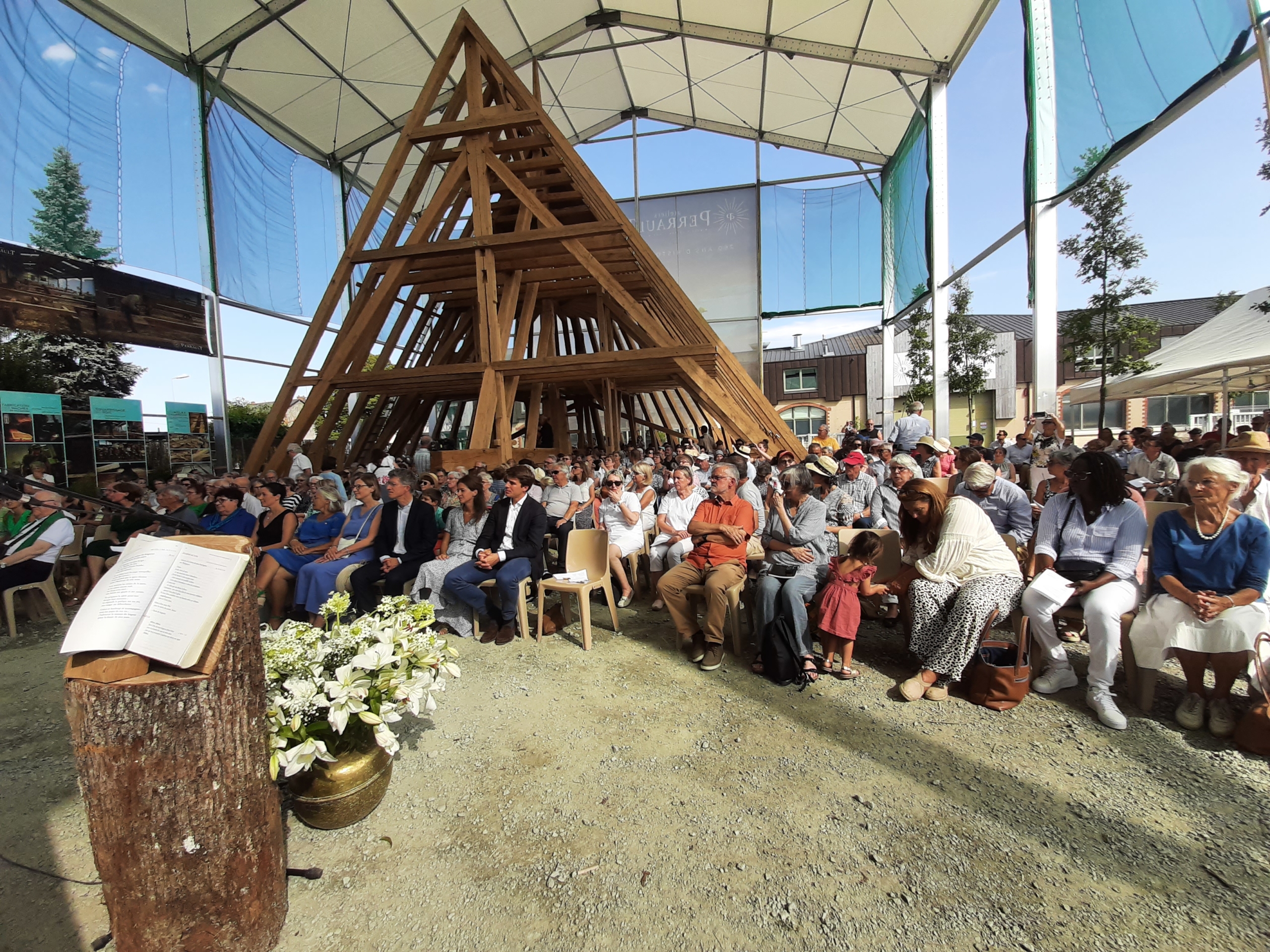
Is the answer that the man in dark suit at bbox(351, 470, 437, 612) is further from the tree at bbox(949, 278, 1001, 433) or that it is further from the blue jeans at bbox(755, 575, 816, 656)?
the tree at bbox(949, 278, 1001, 433)

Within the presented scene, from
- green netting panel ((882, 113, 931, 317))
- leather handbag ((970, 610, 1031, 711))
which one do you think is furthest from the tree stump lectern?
green netting panel ((882, 113, 931, 317))

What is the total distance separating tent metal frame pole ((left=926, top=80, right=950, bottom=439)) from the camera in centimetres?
1356

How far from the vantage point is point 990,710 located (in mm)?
3121

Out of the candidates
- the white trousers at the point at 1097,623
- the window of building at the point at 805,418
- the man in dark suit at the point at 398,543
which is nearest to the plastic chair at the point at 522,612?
the man in dark suit at the point at 398,543

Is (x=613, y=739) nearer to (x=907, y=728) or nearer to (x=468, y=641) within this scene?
(x=907, y=728)

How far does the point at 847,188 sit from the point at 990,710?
19.7 meters

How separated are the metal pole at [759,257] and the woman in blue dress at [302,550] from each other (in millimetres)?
15587

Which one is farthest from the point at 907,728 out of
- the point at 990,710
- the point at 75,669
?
the point at 75,669

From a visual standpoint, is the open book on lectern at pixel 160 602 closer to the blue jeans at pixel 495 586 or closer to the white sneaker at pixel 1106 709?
the blue jeans at pixel 495 586

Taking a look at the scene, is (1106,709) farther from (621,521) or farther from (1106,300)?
(1106,300)

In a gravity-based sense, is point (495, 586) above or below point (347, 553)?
below

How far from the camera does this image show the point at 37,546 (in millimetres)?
5023

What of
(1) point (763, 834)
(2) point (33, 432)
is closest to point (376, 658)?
(1) point (763, 834)

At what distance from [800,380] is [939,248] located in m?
17.1
